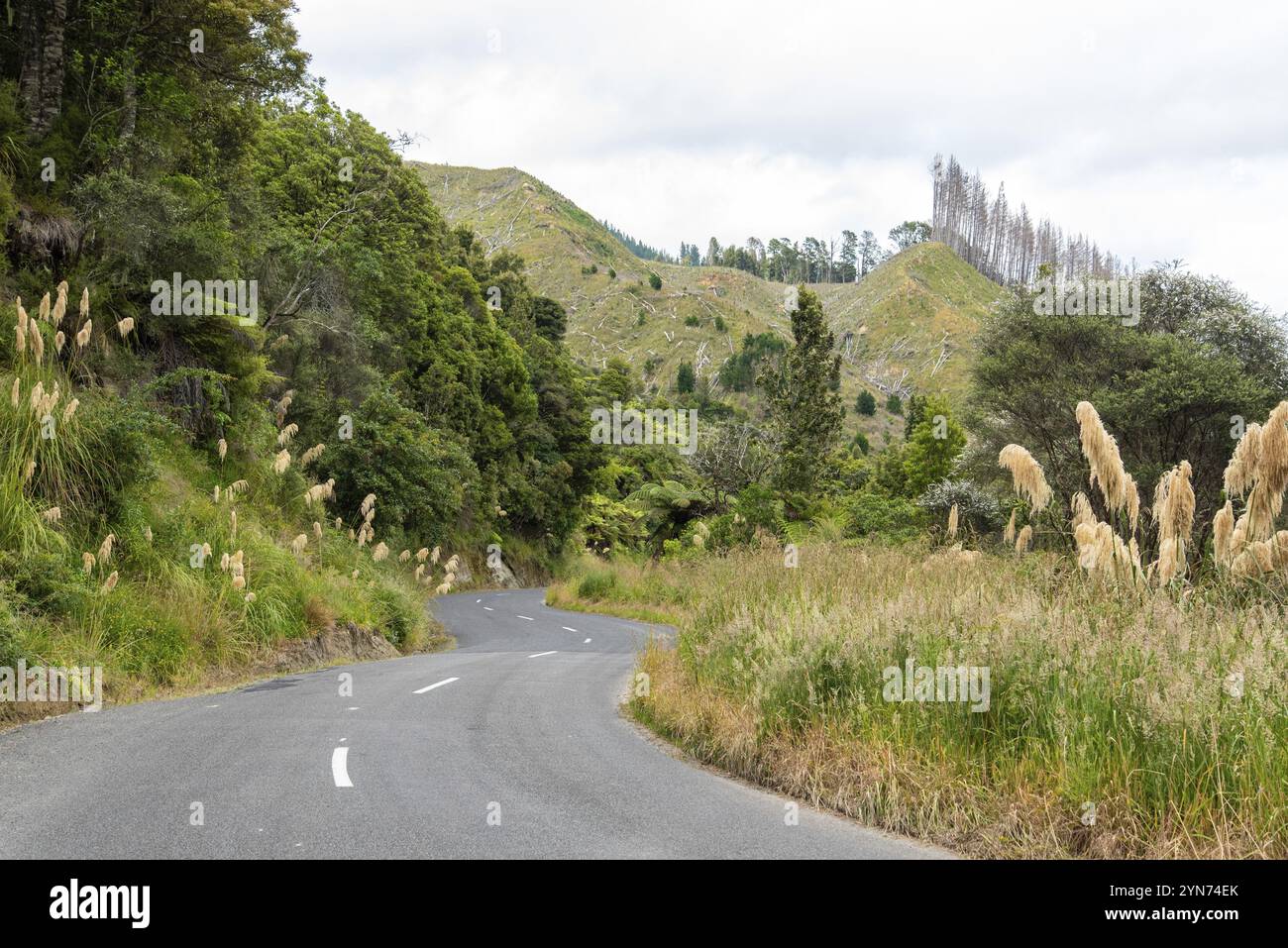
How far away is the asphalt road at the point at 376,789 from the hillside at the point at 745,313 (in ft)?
310

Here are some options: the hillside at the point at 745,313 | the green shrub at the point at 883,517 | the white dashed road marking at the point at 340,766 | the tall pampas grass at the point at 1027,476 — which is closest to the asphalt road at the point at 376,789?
the white dashed road marking at the point at 340,766

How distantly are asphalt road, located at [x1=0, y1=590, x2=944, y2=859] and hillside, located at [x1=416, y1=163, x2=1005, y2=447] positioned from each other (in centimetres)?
9463

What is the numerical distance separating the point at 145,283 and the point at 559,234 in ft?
565

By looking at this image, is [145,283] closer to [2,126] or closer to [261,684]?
[2,126]

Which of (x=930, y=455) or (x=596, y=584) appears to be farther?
(x=930, y=455)

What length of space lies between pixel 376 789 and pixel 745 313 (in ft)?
456

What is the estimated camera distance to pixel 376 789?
6836mm

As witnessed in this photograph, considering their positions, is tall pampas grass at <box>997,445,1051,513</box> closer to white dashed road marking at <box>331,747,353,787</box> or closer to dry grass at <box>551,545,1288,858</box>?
dry grass at <box>551,545,1288,858</box>

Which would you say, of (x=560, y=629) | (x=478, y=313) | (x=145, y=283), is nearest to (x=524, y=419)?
(x=478, y=313)

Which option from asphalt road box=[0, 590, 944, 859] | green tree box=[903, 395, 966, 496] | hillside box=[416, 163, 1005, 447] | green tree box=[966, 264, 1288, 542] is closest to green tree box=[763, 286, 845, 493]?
green tree box=[966, 264, 1288, 542]

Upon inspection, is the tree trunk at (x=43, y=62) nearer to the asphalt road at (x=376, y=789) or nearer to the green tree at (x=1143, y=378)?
the asphalt road at (x=376, y=789)

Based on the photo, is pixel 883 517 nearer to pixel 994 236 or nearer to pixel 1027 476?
pixel 1027 476

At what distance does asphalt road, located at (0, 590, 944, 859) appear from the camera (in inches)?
216

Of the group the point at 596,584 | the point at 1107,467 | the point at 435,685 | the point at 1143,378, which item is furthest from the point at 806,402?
the point at 1107,467
